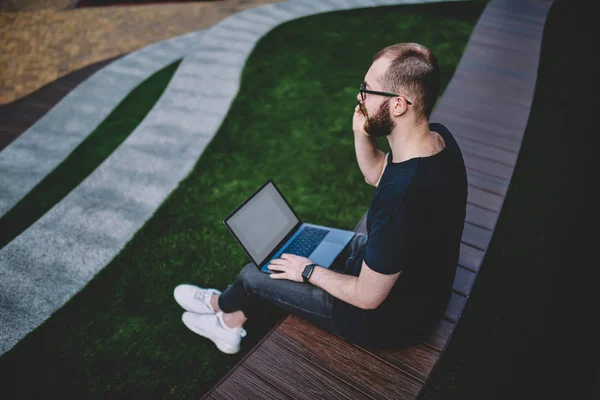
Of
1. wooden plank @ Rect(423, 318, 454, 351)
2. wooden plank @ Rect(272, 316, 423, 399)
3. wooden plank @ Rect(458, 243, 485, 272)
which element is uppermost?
wooden plank @ Rect(458, 243, 485, 272)

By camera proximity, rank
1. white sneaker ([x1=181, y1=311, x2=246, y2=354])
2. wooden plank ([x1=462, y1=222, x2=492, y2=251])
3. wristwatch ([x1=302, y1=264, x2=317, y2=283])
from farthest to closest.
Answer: wooden plank ([x1=462, y1=222, x2=492, y2=251]) < white sneaker ([x1=181, y1=311, x2=246, y2=354]) < wristwatch ([x1=302, y1=264, x2=317, y2=283])

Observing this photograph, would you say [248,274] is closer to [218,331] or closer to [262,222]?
[262,222]

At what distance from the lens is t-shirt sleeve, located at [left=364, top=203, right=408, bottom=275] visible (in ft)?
4.74

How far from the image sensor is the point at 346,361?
2.03 metres

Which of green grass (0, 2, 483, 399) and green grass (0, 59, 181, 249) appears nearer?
green grass (0, 2, 483, 399)

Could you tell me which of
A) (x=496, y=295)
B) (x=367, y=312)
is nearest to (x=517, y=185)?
(x=496, y=295)

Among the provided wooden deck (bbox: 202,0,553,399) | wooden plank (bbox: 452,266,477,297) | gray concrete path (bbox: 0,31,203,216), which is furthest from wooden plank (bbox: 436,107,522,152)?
gray concrete path (bbox: 0,31,203,216)

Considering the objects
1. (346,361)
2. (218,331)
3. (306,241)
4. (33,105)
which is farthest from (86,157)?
(346,361)

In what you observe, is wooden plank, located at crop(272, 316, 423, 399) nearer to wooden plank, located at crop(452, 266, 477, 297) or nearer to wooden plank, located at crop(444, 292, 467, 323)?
wooden plank, located at crop(444, 292, 467, 323)

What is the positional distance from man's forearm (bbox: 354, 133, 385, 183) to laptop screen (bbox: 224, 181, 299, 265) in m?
0.56

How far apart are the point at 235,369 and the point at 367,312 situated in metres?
0.76

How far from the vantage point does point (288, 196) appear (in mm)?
3516

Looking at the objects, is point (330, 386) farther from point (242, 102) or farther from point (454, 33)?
point (454, 33)

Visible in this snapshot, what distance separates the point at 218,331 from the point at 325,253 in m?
0.78
